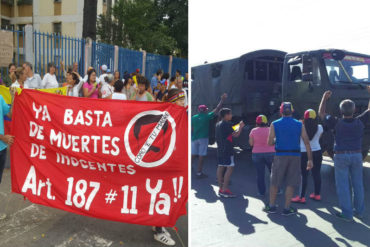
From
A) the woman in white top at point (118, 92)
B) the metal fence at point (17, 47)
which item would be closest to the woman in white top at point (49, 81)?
the metal fence at point (17, 47)

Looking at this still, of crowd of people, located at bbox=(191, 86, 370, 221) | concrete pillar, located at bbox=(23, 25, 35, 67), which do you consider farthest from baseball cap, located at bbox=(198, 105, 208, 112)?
concrete pillar, located at bbox=(23, 25, 35, 67)

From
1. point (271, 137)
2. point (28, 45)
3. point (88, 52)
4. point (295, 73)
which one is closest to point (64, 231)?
point (271, 137)

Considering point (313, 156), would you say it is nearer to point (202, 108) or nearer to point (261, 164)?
point (261, 164)

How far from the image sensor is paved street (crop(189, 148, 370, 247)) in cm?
228

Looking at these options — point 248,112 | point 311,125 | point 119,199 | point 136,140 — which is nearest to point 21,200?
point 119,199

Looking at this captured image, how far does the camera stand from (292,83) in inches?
148

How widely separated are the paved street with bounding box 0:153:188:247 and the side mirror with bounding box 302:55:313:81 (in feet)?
6.69

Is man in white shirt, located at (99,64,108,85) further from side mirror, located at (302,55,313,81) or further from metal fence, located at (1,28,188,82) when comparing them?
side mirror, located at (302,55,313,81)

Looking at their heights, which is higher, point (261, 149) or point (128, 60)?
point (128, 60)

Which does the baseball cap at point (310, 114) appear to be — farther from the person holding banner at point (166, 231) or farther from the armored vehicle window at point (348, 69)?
the person holding banner at point (166, 231)

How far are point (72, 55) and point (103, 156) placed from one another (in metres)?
6.85

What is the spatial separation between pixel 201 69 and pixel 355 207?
1411mm

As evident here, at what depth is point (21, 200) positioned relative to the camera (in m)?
4.57

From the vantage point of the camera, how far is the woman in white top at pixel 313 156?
8.42 feet
